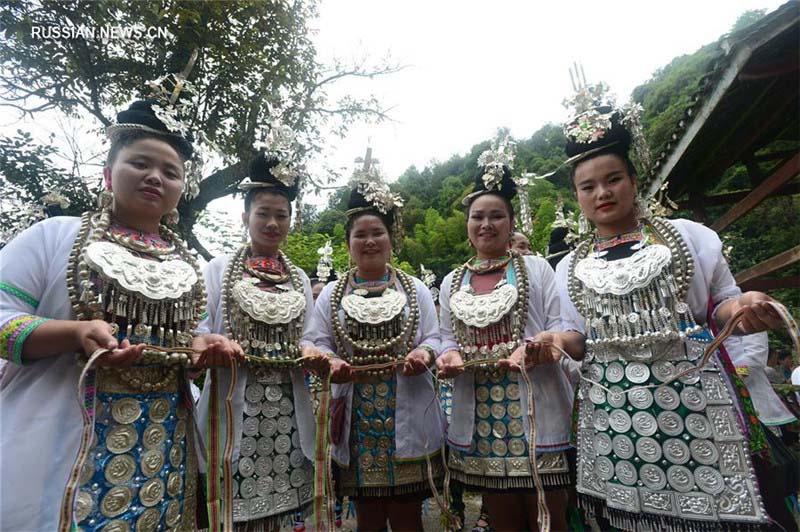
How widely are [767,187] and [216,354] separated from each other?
639 centimetres

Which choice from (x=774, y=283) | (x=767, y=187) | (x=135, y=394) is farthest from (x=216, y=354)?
(x=774, y=283)

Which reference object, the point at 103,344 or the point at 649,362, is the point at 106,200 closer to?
the point at 103,344

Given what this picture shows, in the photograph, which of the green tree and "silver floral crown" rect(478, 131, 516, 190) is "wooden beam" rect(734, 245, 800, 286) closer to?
"silver floral crown" rect(478, 131, 516, 190)

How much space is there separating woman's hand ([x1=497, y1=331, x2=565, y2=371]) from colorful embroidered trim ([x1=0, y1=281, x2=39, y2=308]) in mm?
2318

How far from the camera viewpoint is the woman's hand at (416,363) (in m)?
2.86

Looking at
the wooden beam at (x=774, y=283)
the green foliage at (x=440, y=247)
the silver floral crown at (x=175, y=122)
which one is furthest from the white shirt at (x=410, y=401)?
the green foliage at (x=440, y=247)

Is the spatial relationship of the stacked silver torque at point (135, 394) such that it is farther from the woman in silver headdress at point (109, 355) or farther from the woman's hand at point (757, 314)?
the woman's hand at point (757, 314)

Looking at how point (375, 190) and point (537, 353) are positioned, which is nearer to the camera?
point (537, 353)

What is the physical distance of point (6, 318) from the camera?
177cm

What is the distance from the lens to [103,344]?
1.73m

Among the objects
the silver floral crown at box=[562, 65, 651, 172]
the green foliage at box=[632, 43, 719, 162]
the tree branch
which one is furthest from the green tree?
the green foliage at box=[632, 43, 719, 162]

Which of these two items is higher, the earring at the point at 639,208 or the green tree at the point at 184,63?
the green tree at the point at 184,63

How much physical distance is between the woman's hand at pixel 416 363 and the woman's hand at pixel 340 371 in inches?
14.8

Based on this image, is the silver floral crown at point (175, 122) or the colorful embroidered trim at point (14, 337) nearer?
the colorful embroidered trim at point (14, 337)
